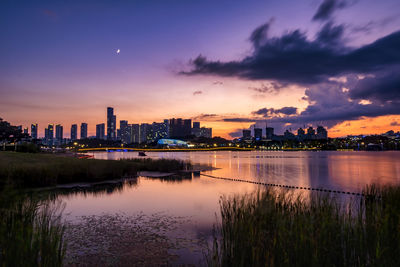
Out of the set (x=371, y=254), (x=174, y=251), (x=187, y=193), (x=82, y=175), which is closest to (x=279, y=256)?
(x=371, y=254)

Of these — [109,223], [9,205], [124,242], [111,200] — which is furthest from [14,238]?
[111,200]

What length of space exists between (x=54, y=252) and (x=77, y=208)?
12273 mm

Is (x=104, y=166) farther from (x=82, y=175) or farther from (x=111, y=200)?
(x=111, y=200)

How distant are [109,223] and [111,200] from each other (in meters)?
6.20

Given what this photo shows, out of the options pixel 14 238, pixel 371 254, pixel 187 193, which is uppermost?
pixel 14 238

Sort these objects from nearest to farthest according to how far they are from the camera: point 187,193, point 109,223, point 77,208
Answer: point 109,223
point 77,208
point 187,193

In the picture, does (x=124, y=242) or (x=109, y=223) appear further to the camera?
(x=109, y=223)

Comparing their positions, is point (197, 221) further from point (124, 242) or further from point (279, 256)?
point (279, 256)

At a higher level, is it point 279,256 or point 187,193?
point 279,256

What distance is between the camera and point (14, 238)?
6285mm

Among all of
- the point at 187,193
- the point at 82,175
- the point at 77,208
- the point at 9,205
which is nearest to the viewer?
the point at 9,205

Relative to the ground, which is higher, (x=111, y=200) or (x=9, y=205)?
(x=9, y=205)

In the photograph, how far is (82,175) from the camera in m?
27.6

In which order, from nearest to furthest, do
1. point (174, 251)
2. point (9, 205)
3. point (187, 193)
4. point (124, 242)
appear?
point (9, 205)
point (174, 251)
point (124, 242)
point (187, 193)
